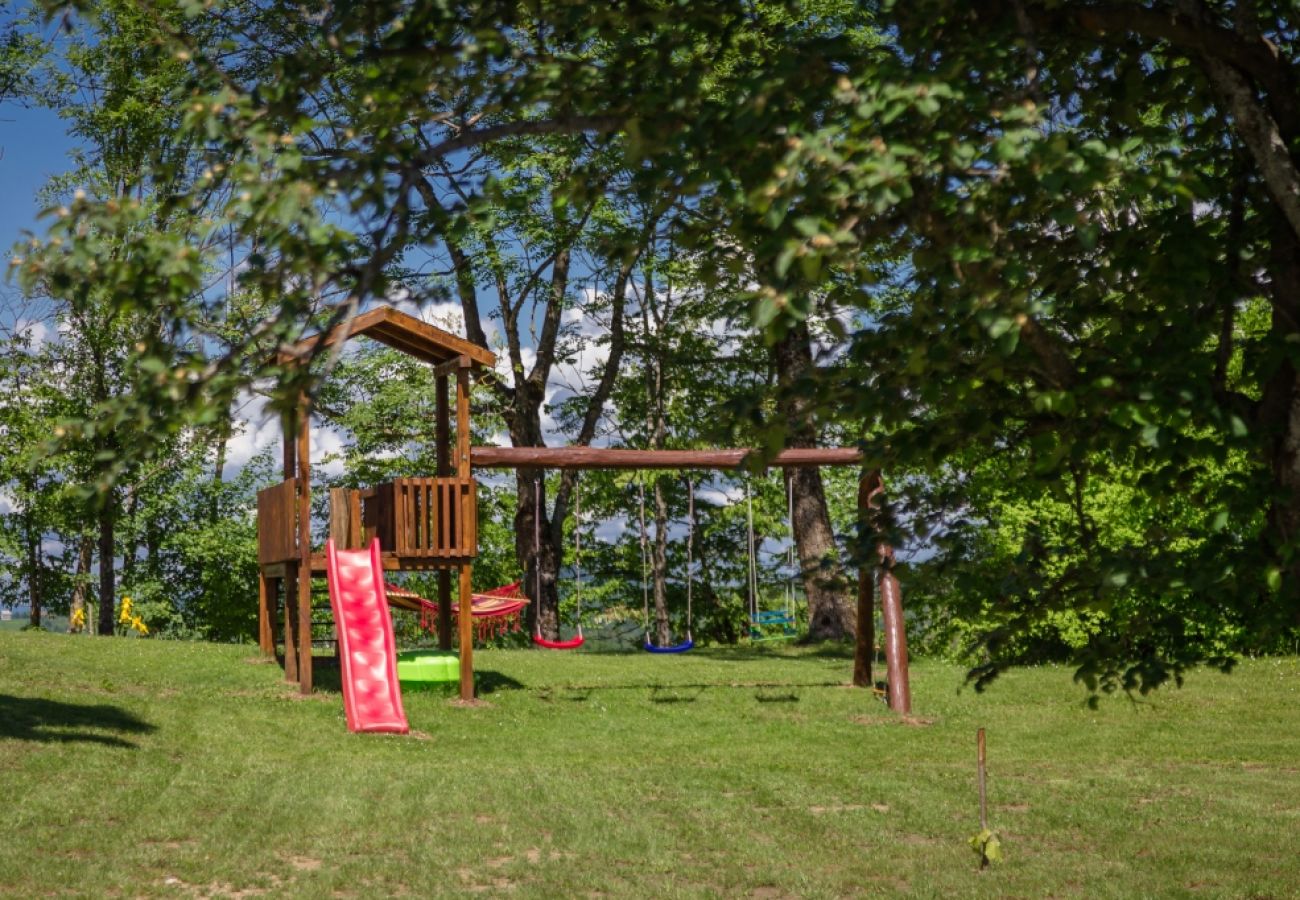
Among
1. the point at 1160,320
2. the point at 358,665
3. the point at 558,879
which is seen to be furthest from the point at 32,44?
the point at 1160,320

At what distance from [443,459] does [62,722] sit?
5.81 meters

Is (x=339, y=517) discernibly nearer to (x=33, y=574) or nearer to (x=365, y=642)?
(x=365, y=642)

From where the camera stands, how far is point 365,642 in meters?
14.4

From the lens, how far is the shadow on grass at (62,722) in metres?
11.0

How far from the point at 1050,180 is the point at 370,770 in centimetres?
872

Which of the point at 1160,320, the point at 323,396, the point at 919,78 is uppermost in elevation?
the point at 323,396

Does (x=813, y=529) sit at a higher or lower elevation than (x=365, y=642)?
higher

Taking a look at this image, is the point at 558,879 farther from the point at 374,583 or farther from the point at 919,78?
the point at 374,583

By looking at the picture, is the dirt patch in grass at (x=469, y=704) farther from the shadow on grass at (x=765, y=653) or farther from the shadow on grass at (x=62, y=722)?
the shadow on grass at (x=765, y=653)

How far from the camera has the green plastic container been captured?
15.9 meters

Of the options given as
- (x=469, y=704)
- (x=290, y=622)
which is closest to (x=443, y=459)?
(x=290, y=622)

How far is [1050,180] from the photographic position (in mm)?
3262

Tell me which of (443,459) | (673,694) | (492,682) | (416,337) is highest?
(416,337)

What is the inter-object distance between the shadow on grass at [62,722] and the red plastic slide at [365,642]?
78.7 inches
